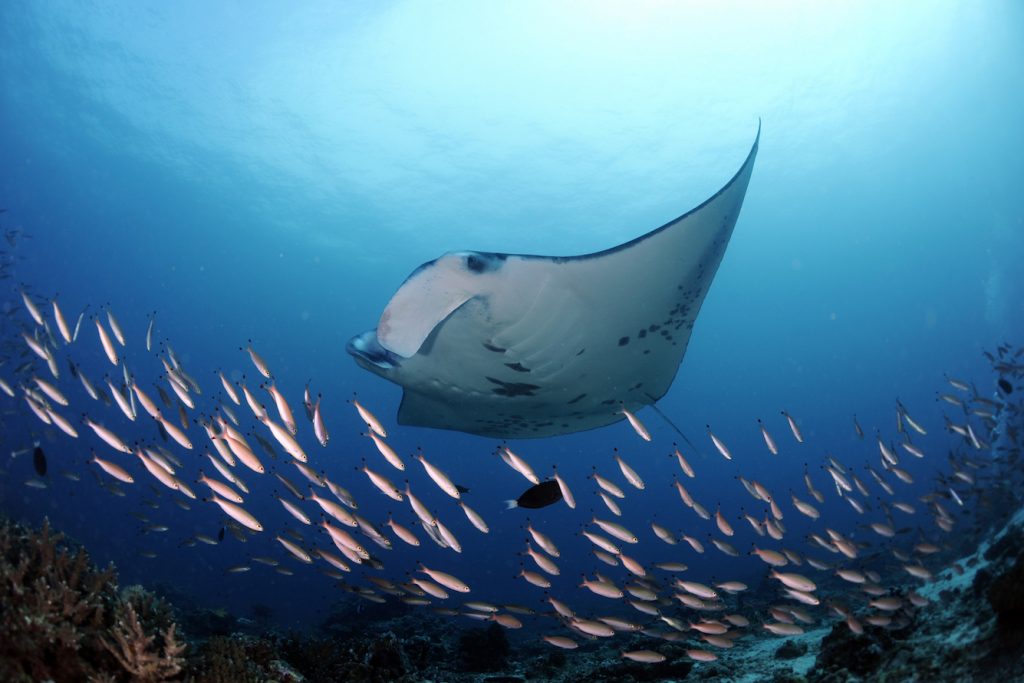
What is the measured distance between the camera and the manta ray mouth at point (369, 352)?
4321 millimetres

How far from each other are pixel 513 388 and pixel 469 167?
2164 cm

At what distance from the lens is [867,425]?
63.1 meters

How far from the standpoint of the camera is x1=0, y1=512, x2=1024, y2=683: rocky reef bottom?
2844 mm

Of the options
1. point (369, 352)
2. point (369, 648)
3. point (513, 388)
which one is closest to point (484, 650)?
point (369, 648)

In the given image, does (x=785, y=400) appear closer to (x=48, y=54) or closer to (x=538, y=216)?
(x=538, y=216)

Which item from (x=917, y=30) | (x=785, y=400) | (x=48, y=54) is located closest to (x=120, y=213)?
(x=48, y=54)

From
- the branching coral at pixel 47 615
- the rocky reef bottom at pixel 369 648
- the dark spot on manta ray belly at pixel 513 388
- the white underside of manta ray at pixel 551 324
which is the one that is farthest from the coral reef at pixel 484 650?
the branching coral at pixel 47 615

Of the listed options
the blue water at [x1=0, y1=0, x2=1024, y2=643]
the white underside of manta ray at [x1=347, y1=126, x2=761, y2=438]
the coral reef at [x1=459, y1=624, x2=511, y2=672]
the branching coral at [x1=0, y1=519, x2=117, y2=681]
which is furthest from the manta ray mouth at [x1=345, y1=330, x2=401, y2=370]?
the coral reef at [x1=459, y1=624, x2=511, y2=672]

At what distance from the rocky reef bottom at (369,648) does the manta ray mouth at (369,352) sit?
7.38 feet

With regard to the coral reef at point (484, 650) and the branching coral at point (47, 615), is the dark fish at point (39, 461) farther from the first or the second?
the coral reef at point (484, 650)

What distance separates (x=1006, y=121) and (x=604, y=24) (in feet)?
80.1

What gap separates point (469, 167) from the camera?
2428 centimetres

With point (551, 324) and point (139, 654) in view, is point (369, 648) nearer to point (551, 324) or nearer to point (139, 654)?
point (139, 654)

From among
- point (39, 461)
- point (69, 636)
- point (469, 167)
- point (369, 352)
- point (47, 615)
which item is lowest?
point (69, 636)
